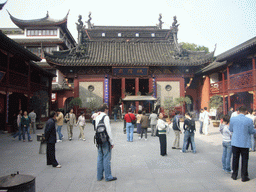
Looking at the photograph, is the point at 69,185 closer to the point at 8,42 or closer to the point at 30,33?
the point at 8,42

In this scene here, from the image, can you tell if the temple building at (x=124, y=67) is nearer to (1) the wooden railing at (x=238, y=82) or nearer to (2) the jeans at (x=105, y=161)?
(1) the wooden railing at (x=238, y=82)

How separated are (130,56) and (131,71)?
207 centimetres

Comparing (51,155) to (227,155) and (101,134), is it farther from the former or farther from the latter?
(227,155)

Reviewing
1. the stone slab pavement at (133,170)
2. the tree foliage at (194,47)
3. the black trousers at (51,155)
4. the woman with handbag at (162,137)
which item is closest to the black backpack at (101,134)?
the stone slab pavement at (133,170)

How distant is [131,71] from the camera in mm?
20766

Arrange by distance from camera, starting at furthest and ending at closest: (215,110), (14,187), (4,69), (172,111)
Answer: (172,111) → (215,110) → (4,69) → (14,187)

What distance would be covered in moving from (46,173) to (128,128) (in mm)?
4722

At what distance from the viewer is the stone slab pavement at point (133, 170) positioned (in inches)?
161

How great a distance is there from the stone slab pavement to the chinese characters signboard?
1360 centimetres

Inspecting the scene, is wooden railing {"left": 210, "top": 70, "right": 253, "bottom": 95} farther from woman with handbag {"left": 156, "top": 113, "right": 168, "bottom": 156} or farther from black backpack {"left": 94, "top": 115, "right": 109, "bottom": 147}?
black backpack {"left": 94, "top": 115, "right": 109, "bottom": 147}

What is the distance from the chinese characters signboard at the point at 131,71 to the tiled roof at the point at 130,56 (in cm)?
76

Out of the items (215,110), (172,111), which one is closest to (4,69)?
(172,111)

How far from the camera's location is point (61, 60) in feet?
65.1

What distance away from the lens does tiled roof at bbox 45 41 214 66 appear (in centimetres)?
1995
